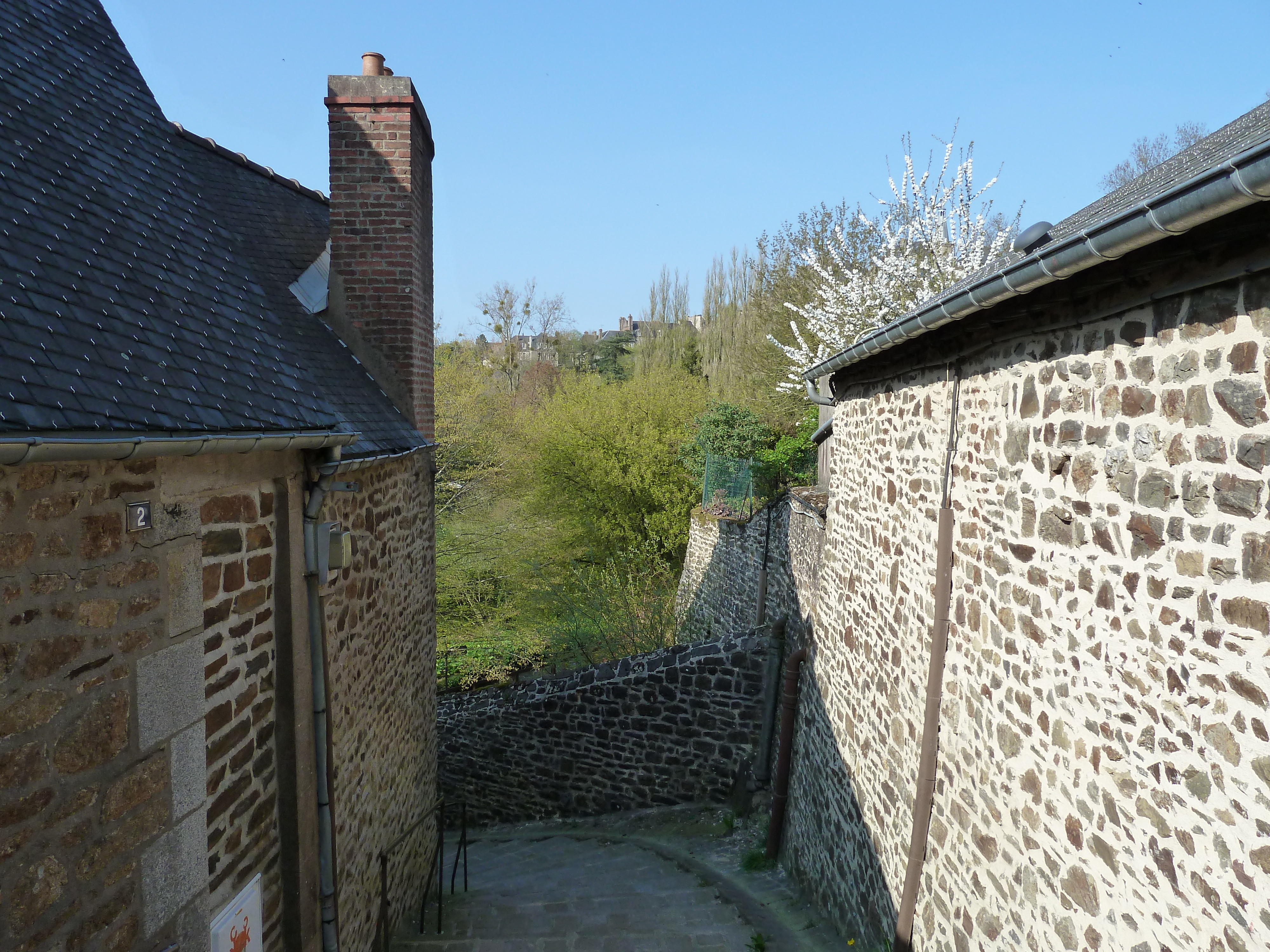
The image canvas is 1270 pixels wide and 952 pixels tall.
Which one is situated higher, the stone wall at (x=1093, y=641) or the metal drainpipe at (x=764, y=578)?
the stone wall at (x=1093, y=641)

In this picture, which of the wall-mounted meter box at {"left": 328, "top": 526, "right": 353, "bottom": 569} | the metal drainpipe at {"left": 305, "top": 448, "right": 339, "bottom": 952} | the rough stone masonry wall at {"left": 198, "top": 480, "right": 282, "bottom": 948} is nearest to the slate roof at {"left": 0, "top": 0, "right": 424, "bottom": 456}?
the rough stone masonry wall at {"left": 198, "top": 480, "right": 282, "bottom": 948}

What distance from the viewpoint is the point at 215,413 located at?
3.06m

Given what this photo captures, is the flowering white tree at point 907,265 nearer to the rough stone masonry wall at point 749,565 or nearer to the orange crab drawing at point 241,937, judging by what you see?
the rough stone masonry wall at point 749,565

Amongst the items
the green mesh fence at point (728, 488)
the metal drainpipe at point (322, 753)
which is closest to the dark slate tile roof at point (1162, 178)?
the metal drainpipe at point (322, 753)

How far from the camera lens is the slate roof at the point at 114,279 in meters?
2.55

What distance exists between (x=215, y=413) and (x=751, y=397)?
18245 millimetres

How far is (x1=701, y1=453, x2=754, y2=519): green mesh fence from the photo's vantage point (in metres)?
15.4

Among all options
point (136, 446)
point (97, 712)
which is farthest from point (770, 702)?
point (136, 446)

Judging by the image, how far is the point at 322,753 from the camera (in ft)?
14.3

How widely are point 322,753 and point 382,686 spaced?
1.60 meters

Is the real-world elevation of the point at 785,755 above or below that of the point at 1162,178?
below

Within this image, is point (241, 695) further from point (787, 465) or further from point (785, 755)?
point (787, 465)

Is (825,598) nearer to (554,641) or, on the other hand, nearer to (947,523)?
(947,523)

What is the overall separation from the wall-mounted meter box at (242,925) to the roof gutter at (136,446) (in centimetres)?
201
